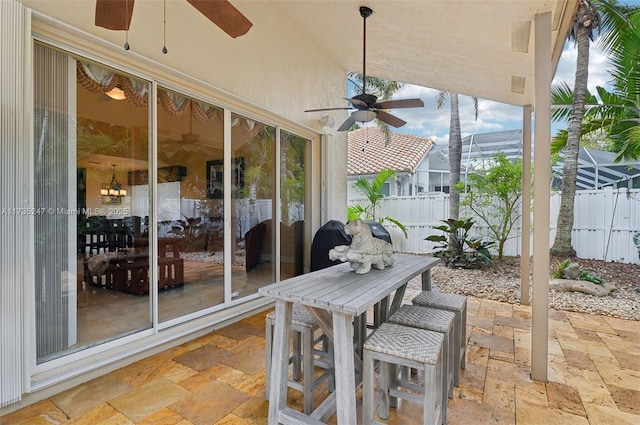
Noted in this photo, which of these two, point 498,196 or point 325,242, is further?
point 498,196

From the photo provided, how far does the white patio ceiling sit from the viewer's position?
291cm

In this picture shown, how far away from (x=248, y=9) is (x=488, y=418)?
14.3 feet

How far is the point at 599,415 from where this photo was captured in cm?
197

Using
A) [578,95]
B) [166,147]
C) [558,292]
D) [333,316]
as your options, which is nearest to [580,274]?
[558,292]

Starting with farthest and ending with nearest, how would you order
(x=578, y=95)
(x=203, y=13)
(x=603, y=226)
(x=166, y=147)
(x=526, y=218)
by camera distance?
1. (x=603, y=226)
2. (x=578, y=95)
3. (x=526, y=218)
4. (x=166, y=147)
5. (x=203, y=13)

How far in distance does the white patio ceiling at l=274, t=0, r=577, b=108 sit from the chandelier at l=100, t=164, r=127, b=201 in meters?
2.31

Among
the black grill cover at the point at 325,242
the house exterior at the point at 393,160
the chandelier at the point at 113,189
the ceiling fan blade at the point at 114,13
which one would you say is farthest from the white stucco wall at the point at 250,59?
the house exterior at the point at 393,160

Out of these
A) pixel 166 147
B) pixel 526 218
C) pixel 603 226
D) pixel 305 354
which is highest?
pixel 166 147

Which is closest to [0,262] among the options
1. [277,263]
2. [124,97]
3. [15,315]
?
[15,315]

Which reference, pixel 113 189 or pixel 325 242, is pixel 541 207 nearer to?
pixel 325 242

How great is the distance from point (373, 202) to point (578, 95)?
4.64 metres

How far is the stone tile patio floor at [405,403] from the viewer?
1.92m

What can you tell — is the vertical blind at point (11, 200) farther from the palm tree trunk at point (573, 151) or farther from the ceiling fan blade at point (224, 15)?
the palm tree trunk at point (573, 151)

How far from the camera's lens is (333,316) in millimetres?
1576
